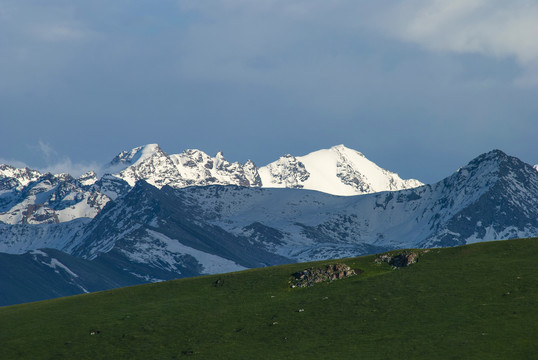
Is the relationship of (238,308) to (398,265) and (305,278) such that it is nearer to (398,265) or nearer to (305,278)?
(305,278)

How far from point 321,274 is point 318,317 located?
19.6 m

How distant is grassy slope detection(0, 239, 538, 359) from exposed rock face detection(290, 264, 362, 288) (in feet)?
6.98

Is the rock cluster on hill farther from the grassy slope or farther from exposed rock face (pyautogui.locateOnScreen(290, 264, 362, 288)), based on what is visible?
exposed rock face (pyautogui.locateOnScreen(290, 264, 362, 288))

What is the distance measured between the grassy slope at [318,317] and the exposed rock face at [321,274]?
2128mm

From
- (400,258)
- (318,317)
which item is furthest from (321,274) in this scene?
(318,317)

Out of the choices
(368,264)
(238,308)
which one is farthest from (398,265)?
(238,308)

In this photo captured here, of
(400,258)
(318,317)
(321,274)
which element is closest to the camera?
(318,317)

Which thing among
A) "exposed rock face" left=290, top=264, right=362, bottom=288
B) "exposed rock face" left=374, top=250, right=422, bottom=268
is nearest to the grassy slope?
"exposed rock face" left=374, top=250, right=422, bottom=268

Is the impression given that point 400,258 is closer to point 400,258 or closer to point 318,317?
point 400,258

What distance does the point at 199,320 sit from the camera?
112 meters

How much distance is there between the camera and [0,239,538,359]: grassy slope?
95875mm

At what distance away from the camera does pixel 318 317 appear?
4264 inches

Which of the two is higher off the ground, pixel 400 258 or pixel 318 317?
pixel 400 258

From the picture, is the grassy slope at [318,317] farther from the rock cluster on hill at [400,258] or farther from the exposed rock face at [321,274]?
the exposed rock face at [321,274]
